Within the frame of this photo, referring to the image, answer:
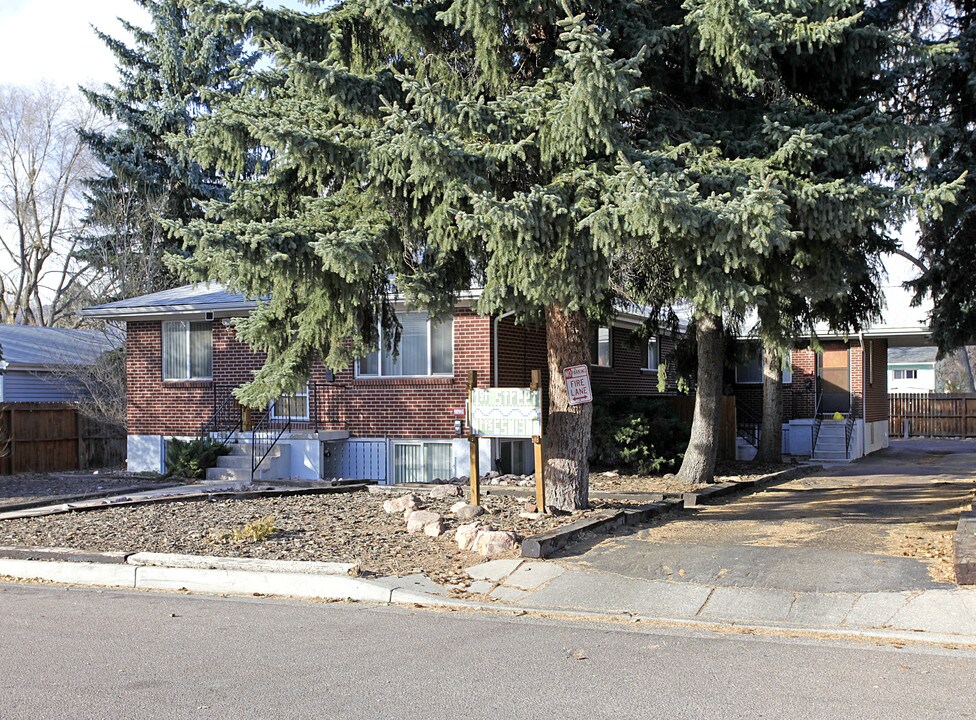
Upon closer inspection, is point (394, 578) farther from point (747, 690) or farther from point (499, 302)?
point (747, 690)

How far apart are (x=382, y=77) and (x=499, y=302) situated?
3061 mm

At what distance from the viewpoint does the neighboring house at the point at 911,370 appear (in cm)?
6112

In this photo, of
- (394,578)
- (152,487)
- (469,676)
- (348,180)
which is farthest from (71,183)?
(469,676)

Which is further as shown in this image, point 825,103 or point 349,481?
point 349,481

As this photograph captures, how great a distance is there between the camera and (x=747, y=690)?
619 cm

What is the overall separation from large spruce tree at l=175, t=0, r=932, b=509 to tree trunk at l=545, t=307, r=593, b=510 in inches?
1.0

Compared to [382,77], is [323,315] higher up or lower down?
lower down

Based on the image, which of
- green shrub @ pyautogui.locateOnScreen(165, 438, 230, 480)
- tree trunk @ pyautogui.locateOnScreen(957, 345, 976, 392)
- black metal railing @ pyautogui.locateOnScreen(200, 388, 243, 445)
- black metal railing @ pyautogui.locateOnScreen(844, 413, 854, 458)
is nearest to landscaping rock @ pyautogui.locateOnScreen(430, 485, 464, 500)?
green shrub @ pyautogui.locateOnScreen(165, 438, 230, 480)

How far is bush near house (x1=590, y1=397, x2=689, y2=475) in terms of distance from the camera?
741 inches

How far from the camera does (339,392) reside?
1997 centimetres

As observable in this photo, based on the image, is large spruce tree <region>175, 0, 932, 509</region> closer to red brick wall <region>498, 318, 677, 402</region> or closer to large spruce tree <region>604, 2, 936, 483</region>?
large spruce tree <region>604, 2, 936, 483</region>

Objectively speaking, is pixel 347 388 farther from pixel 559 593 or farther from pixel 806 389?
pixel 806 389

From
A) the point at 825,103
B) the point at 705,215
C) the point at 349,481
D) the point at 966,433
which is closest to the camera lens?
the point at 705,215

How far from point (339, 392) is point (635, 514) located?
8999 mm
